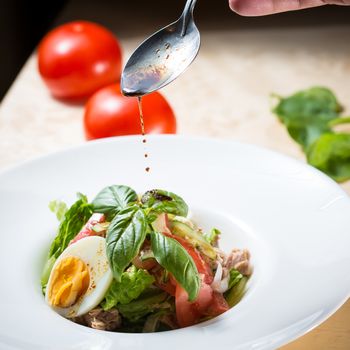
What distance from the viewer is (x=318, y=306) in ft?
5.18

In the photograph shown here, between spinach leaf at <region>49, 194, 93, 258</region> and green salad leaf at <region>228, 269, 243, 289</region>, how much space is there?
1.30 feet

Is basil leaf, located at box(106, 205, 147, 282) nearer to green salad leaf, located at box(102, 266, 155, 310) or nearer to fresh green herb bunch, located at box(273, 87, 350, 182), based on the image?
green salad leaf, located at box(102, 266, 155, 310)

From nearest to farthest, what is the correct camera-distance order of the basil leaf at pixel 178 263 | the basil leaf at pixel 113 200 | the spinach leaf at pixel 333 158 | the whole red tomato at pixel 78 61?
1. the basil leaf at pixel 178 263
2. the basil leaf at pixel 113 200
3. the spinach leaf at pixel 333 158
4. the whole red tomato at pixel 78 61

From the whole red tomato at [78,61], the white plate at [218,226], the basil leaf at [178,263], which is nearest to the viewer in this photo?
the white plate at [218,226]

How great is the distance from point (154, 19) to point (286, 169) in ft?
6.70

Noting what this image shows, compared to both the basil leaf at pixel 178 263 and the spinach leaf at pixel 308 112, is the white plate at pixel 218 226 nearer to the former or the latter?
the basil leaf at pixel 178 263

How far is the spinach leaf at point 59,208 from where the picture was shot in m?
2.06

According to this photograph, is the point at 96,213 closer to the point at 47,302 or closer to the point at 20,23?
the point at 47,302

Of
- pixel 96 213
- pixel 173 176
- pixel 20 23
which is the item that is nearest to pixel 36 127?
pixel 173 176

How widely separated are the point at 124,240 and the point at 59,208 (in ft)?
1.42

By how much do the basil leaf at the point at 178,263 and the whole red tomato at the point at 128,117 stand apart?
1.07 metres

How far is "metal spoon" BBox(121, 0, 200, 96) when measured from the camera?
6.05ft

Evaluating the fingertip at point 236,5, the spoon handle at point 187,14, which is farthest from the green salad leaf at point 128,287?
the fingertip at point 236,5

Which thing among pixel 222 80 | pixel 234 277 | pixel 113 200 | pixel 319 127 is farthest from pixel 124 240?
pixel 222 80
